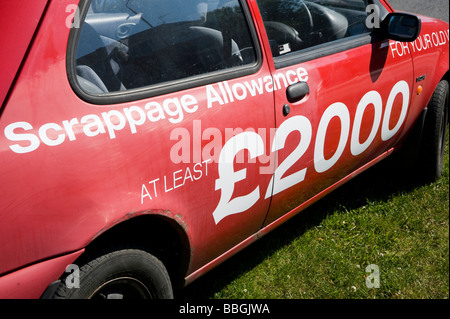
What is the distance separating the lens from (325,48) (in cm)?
255

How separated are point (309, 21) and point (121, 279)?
1.64m

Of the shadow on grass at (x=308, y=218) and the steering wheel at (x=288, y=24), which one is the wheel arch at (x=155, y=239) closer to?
the shadow on grass at (x=308, y=218)

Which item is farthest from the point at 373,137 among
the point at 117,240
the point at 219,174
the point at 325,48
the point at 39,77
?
the point at 39,77

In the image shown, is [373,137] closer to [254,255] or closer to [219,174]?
[254,255]

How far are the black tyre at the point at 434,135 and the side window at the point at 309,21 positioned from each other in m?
0.79

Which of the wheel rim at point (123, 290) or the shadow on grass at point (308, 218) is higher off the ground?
the wheel rim at point (123, 290)

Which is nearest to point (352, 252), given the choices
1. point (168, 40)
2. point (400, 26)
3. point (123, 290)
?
point (400, 26)

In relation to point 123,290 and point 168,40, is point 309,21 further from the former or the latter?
point 123,290

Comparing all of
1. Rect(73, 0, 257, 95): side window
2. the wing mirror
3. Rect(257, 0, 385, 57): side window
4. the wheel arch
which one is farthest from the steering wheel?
the wheel arch

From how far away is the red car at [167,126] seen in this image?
1.48 meters

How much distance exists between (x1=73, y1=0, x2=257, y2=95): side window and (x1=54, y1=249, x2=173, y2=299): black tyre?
592 millimetres

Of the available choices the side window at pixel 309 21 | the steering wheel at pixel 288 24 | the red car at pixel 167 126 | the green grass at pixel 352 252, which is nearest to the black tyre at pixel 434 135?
the green grass at pixel 352 252

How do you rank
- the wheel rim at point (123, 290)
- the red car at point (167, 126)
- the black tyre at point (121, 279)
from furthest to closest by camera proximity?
the wheel rim at point (123, 290), the black tyre at point (121, 279), the red car at point (167, 126)

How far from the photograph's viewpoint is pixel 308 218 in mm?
3277
